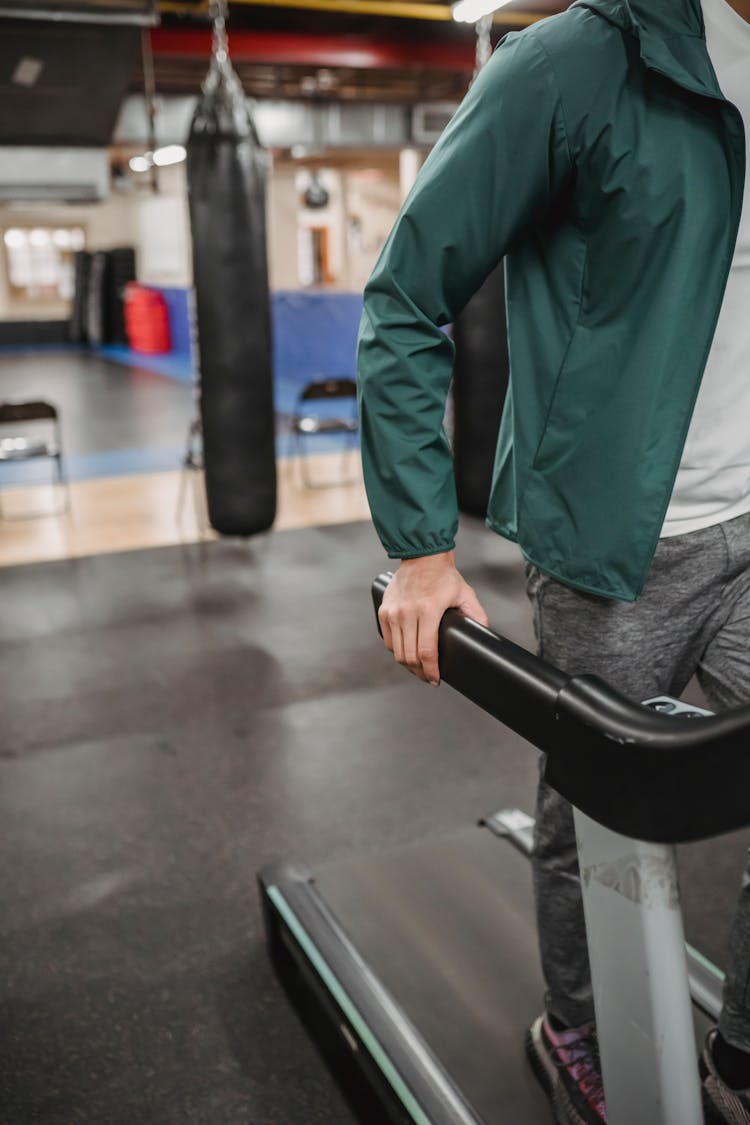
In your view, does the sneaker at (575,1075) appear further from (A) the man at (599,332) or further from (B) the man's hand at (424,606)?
(B) the man's hand at (424,606)

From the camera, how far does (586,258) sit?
106cm

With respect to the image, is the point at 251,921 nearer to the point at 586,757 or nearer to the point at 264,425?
the point at 586,757

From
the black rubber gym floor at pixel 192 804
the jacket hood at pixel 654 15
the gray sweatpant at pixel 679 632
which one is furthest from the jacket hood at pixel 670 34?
the black rubber gym floor at pixel 192 804

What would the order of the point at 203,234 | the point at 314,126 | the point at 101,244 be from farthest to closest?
the point at 101,244, the point at 314,126, the point at 203,234

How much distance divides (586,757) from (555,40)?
27.0 inches

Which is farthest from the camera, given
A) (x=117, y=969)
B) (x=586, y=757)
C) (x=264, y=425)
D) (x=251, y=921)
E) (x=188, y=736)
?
(x=264, y=425)

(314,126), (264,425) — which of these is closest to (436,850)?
(264,425)

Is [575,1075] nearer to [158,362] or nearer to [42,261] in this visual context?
[158,362]

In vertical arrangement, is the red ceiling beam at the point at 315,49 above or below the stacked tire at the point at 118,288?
above

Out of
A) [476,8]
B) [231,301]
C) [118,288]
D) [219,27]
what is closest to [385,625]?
[219,27]

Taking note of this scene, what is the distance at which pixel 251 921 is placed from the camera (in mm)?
2105

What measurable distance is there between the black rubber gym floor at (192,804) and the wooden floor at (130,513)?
24.3 inches

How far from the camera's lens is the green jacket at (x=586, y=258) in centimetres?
100

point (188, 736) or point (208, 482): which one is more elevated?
point (208, 482)
